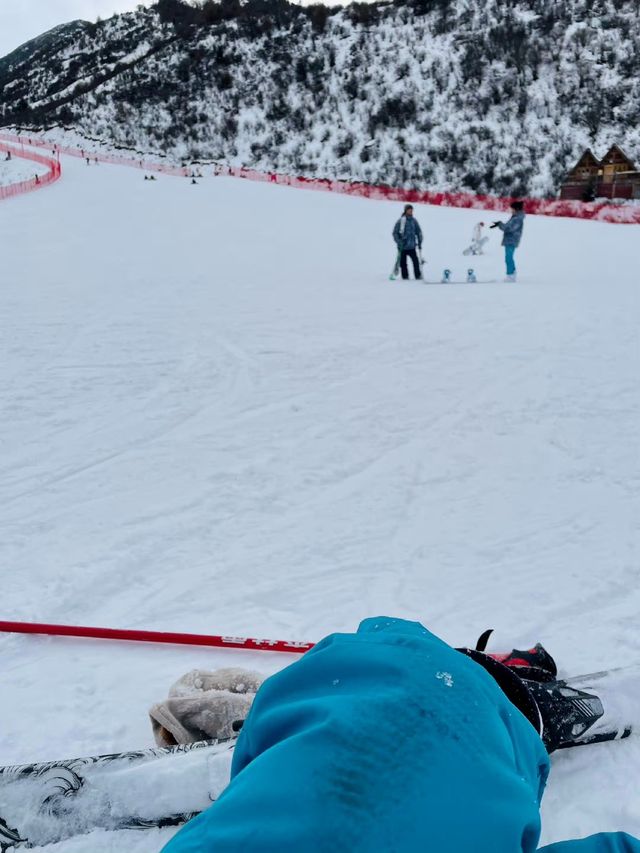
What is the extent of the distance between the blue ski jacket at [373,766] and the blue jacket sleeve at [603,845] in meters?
0.30

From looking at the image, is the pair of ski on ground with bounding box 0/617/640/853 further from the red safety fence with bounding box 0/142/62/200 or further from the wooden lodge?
the wooden lodge

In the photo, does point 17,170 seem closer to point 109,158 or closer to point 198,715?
point 109,158

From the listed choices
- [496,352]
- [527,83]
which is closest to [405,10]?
[527,83]

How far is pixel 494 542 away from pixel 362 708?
2.96 meters

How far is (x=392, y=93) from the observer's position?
156 feet

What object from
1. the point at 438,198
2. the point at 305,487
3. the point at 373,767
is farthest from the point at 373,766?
the point at 438,198

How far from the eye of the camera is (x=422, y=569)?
3389 mm

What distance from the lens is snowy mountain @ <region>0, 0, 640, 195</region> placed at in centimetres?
4219

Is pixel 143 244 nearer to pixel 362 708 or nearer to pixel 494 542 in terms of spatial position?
pixel 494 542

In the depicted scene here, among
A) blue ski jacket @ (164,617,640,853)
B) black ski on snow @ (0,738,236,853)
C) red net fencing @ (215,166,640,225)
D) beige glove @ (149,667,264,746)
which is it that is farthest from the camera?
red net fencing @ (215,166,640,225)

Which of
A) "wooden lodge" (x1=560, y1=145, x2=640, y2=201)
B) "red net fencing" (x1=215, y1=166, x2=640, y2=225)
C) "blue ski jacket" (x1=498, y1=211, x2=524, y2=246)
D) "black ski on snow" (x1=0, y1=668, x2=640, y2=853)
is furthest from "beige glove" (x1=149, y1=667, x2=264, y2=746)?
"wooden lodge" (x1=560, y1=145, x2=640, y2=201)

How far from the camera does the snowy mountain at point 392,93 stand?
4219 centimetres

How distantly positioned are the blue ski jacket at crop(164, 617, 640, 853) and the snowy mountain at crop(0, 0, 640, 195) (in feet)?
140

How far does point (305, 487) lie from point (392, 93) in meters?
49.8
